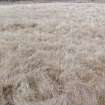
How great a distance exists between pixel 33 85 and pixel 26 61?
798 millimetres

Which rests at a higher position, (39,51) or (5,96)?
(39,51)

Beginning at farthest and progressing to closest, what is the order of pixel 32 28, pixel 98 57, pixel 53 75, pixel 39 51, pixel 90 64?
pixel 32 28 → pixel 39 51 → pixel 98 57 → pixel 90 64 → pixel 53 75

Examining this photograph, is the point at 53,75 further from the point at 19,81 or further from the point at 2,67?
the point at 2,67

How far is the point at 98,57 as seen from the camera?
4.02 m

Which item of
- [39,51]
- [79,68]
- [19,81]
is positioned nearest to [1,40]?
[39,51]

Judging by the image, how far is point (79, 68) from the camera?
3568mm

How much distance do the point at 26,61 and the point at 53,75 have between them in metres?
0.74

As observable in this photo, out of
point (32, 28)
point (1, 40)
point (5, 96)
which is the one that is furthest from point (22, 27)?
point (5, 96)

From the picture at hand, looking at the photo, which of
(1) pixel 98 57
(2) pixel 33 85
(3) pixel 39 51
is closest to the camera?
(2) pixel 33 85

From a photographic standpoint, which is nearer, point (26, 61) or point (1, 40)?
point (26, 61)

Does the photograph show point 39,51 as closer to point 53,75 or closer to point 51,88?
point 53,75

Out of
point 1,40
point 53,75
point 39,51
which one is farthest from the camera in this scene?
point 1,40

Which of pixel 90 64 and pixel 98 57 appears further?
pixel 98 57

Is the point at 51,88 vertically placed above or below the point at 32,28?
below
